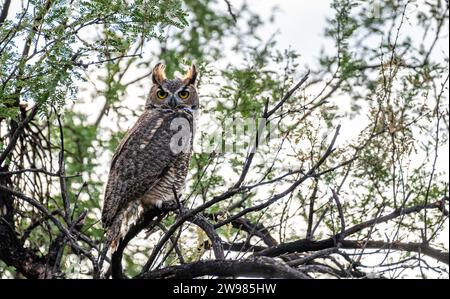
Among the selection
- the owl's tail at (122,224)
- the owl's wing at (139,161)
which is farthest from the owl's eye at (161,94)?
the owl's tail at (122,224)

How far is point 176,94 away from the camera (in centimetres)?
555

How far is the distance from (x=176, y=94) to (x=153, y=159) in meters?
0.56

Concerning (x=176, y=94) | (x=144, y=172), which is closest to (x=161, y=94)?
(x=176, y=94)

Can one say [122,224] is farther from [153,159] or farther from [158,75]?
[158,75]

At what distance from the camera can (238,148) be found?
4.87 metres

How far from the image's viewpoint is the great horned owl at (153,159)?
192 inches

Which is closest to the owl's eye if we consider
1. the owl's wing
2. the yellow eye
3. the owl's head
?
the owl's head

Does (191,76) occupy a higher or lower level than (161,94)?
higher

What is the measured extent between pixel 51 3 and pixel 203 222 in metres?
1.23

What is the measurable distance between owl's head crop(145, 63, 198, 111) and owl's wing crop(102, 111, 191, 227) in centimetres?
14

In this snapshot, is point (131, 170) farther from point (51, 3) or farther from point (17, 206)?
point (51, 3)

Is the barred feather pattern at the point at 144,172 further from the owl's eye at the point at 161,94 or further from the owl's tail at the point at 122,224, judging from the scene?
the owl's eye at the point at 161,94

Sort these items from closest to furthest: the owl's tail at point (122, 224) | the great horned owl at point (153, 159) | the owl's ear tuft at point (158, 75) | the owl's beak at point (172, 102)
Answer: the owl's tail at point (122, 224), the great horned owl at point (153, 159), the owl's beak at point (172, 102), the owl's ear tuft at point (158, 75)
